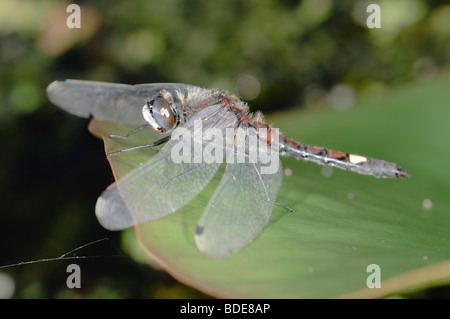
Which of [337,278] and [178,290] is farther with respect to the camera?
[178,290]

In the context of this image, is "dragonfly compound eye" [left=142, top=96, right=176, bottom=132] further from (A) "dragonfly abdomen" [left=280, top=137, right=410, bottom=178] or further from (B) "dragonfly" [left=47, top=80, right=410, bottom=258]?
(A) "dragonfly abdomen" [left=280, top=137, right=410, bottom=178]

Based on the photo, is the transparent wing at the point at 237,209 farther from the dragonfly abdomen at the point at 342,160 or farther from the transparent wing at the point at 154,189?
the dragonfly abdomen at the point at 342,160

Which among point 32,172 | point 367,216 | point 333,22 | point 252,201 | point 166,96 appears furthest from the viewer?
point 333,22

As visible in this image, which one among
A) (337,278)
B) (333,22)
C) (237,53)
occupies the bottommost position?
(337,278)

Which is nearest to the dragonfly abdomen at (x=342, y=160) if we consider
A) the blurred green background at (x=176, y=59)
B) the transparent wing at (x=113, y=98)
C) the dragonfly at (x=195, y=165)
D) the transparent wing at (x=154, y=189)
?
the dragonfly at (x=195, y=165)

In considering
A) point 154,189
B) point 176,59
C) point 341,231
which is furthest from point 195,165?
point 176,59

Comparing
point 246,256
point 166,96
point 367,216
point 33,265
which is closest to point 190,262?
point 246,256

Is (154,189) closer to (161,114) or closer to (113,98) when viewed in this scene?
(161,114)

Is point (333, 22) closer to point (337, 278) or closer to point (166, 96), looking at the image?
point (166, 96)

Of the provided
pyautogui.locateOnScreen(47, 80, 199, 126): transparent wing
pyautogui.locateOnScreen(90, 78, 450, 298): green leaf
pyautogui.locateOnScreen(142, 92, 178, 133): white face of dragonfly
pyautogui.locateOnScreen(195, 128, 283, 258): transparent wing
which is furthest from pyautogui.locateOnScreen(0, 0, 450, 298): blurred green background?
pyautogui.locateOnScreen(195, 128, 283, 258): transparent wing

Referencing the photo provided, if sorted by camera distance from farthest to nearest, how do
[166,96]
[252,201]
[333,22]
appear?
[333,22] → [166,96] → [252,201]
